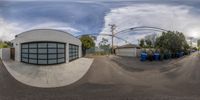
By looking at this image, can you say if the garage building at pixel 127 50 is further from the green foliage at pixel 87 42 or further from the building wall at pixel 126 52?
the green foliage at pixel 87 42

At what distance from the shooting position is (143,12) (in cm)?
145

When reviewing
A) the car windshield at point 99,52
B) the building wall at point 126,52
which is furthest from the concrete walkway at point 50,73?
the building wall at point 126,52

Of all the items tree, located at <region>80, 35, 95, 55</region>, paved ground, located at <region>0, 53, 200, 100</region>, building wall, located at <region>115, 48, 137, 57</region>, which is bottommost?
paved ground, located at <region>0, 53, 200, 100</region>

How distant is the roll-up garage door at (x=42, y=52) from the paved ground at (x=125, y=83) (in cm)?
39

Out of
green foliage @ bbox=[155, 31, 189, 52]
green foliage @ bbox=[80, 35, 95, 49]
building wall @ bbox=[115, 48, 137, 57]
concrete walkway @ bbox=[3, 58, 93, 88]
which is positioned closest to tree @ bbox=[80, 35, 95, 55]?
green foliage @ bbox=[80, 35, 95, 49]

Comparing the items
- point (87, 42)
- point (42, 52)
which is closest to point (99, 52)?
point (87, 42)

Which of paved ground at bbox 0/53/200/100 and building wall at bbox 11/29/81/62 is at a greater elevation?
building wall at bbox 11/29/81/62

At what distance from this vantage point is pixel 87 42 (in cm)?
115

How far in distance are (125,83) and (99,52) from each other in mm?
568

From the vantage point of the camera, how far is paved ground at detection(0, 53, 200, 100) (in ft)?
4.57

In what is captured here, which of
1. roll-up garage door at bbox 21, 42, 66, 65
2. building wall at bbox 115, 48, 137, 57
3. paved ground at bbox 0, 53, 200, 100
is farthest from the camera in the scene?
paved ground at bbox 0, 53, 200, 100

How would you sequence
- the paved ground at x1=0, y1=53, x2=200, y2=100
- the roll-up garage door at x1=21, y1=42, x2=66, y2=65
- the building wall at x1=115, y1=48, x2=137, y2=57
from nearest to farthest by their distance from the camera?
the roll-up garage door at x1=21, y1=42, x2=66, y2=65
the building wall at x1=115, y1=48, x2=137, y2=57
the paved ground at x1=0, y1=53, x2=200, y2=100

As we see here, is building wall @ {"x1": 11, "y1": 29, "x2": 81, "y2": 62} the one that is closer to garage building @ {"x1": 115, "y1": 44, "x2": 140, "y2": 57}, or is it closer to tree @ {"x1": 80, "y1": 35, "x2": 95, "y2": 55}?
tree @ {"x1": 80, "y1": 35, "x2": 95, "y2": 55}

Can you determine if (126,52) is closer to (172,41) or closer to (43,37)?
(172,41)
